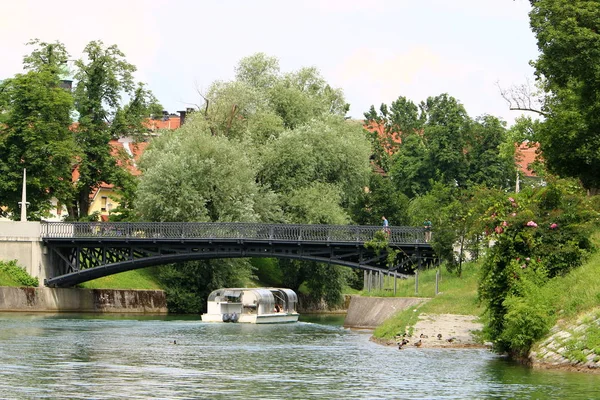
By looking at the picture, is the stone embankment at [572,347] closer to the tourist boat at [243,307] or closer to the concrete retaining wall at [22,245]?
the tourist boat at [243,307]

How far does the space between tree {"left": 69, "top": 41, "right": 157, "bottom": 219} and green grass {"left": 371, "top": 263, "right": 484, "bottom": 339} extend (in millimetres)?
37428

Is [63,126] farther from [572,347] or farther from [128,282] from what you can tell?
[572,347]

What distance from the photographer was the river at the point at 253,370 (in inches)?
1347

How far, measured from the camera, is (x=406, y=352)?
46.2 meters

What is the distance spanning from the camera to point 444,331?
49156 millimetres

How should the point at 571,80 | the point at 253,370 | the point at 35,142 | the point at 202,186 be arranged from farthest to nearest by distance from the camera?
the point at 35,142, the point at 202,186, the point at 571,80, the point at 253,370

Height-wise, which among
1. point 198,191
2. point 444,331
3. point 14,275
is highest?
point 198,191

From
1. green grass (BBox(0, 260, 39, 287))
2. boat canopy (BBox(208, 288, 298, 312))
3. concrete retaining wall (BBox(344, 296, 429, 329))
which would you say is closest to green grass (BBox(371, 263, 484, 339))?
concrete retaining wall (BBox(344, 296, 429, 329))

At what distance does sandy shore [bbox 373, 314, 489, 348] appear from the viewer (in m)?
47.5

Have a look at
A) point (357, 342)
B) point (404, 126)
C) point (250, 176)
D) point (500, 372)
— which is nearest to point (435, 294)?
point (357, 342)

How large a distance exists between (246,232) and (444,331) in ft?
105

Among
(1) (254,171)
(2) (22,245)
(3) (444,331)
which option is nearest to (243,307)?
(1) (254,171)

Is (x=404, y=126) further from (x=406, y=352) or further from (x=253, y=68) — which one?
(x=406, y=352)

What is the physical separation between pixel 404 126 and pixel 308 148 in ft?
256
